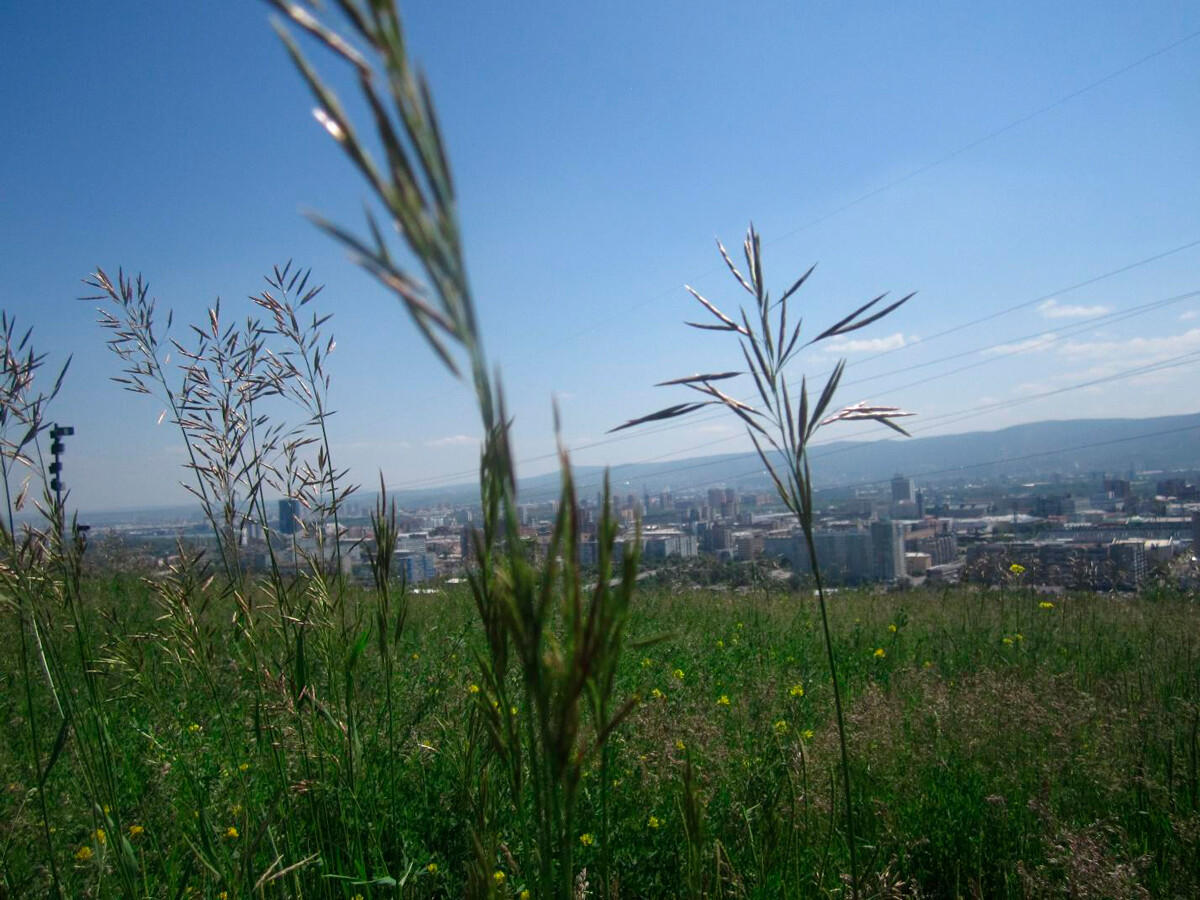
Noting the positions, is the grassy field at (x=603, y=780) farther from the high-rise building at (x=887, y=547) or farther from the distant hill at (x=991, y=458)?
the distant hill at (x=991, y=458)

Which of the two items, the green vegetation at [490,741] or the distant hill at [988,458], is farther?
the distant hill at [988,458]

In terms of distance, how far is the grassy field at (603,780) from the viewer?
184 centimetres

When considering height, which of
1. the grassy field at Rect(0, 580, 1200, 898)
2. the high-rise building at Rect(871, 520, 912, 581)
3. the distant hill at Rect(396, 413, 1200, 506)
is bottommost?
the high-rise building at Rect(871, 520, 912, 581)

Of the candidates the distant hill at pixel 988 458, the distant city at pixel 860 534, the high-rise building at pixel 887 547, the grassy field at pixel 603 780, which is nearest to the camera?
the grassy field at pixel 603 780

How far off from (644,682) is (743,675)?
73cm

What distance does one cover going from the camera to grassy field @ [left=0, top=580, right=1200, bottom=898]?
6.05 ft

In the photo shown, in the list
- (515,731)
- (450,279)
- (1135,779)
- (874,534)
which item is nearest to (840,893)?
(1135,779)

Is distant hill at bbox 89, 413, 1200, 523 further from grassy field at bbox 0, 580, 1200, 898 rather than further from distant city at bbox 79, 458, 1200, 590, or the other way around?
grassy field at bbox 0, 580, 1200, 898

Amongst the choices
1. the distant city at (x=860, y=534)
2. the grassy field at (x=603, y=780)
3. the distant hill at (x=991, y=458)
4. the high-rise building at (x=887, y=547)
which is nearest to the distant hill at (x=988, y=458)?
the distant hill at (x=991, y=458)

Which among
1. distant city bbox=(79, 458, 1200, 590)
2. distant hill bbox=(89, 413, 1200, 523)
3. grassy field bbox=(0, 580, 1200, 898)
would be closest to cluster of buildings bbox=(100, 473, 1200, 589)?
distant city bbox=(79, 458, 1200, 590)

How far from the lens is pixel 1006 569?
23.0 feet

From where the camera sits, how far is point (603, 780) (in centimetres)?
92

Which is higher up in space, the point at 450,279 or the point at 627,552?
the point at 450,279

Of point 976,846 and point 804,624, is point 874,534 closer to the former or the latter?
point 804,624
